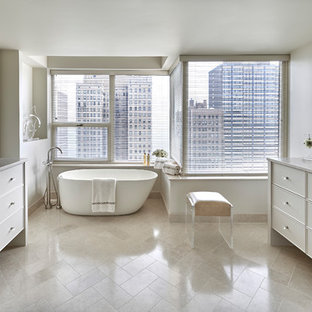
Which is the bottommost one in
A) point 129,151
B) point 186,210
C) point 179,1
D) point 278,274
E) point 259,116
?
point 278,274

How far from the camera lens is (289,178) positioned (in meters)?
2.65

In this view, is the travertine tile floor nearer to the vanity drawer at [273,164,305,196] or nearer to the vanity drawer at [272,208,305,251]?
the vanity drawer at [272,208,305,251]

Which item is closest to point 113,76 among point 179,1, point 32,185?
point 32,185

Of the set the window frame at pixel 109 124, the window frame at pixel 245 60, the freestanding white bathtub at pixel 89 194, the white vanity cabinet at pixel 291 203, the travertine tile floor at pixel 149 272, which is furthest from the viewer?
the window frame at pixel 109 124

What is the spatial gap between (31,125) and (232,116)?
3042 mm

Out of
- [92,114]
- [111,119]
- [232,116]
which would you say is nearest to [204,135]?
[232,116]

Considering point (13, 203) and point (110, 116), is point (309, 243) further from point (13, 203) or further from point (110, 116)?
point (110, 116)

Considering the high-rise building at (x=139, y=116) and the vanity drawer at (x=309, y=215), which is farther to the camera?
the high-rise building at (x=139, y=116)

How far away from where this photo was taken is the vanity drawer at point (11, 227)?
96.6 inches

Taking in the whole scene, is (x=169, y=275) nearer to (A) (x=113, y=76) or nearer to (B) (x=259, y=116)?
(B) (x=259, y=116)

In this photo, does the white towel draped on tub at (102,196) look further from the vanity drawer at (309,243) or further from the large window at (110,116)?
the vanity drawer at (309,243)

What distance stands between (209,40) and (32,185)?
308 cm

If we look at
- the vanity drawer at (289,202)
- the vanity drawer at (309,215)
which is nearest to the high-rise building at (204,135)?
the vanity drawer at (289,202)

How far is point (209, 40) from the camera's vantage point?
3195 mm
